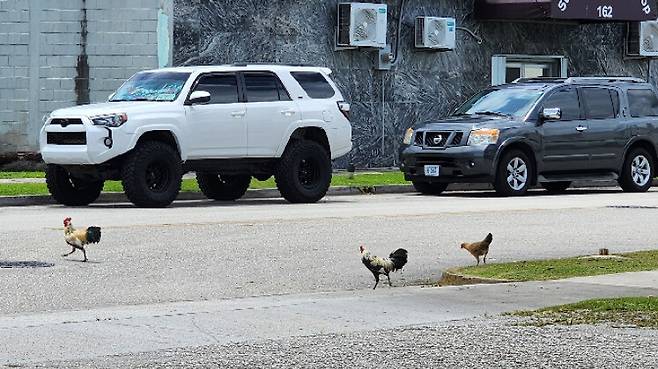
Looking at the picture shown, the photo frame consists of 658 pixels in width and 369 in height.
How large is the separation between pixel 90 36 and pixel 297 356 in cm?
2141

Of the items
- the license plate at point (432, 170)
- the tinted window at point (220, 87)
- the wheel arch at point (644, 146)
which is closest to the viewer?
the tinted window at point (220, 87)

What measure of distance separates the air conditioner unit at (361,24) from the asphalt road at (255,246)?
333 inches

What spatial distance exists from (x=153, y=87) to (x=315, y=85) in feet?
8.67

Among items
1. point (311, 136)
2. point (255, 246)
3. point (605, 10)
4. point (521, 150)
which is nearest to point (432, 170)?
point (521, 150)

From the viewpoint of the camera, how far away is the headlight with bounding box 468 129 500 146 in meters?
25.3

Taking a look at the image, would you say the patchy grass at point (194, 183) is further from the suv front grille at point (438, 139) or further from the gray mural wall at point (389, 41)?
the gray mural wall at point (389, 41)

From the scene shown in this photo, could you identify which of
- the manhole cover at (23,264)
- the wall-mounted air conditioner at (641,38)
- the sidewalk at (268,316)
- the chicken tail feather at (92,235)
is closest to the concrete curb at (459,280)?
the sidewalk at (268,316)

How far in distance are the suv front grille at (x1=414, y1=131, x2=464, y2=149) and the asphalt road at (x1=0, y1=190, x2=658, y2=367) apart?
66.4 inches

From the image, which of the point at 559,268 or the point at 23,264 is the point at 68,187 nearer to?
the point at 23,264

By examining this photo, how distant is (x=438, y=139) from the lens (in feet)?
84.6

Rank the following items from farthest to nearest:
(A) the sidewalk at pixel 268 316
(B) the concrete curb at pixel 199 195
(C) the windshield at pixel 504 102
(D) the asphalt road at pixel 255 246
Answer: (C) the windshield at pixel 504 102 → (B) the concrete curb at pixel 199 195 → (D) the asphalt road at pixel 255 246 → (A) the sidewalk at pixel 268 316

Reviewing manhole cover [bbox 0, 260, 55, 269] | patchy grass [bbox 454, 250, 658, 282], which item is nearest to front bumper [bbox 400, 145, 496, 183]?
patchy grass [bbox 454, 250, 658, 282]

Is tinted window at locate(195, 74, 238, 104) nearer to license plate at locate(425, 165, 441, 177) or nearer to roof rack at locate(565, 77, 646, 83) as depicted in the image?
license plate at locate(425, 165, 441, 177)

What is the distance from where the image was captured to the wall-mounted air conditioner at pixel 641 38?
36.3 metres
